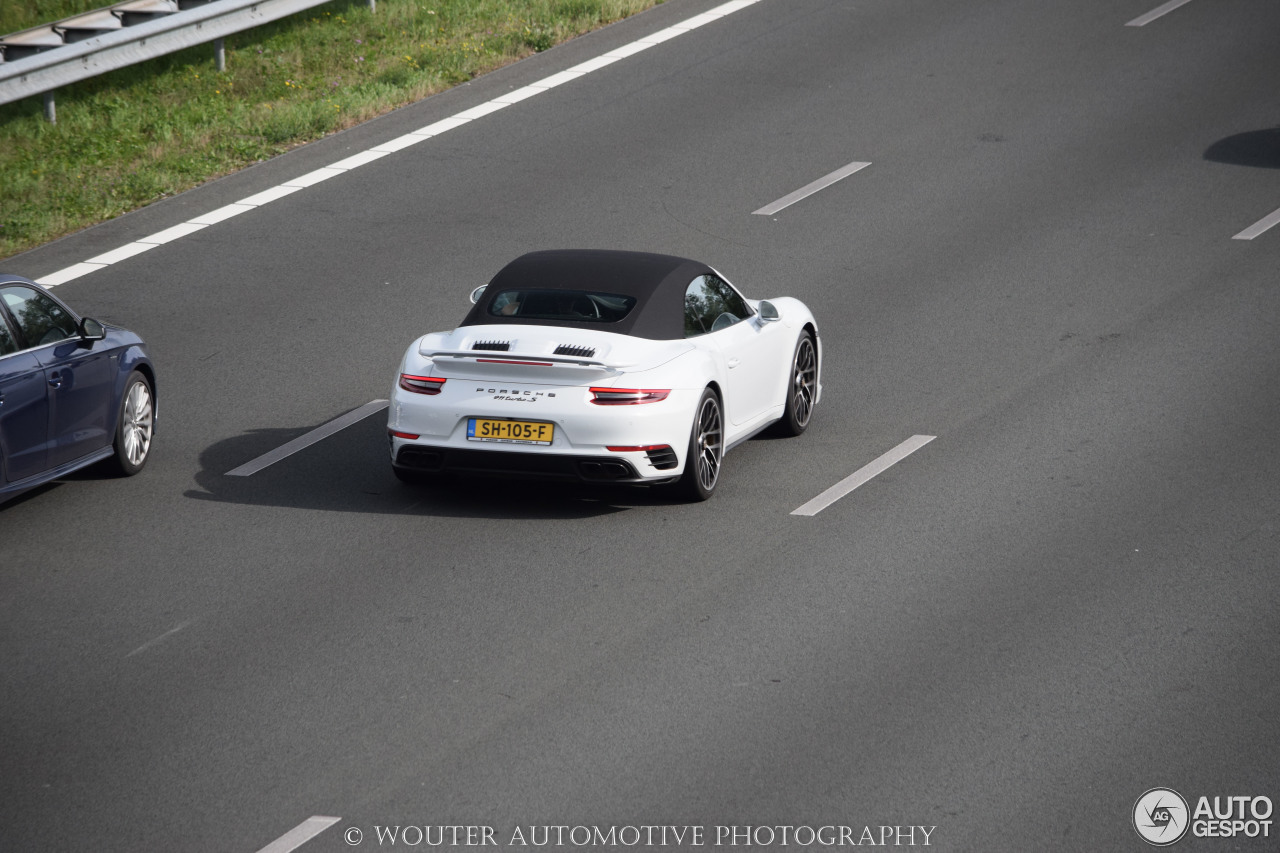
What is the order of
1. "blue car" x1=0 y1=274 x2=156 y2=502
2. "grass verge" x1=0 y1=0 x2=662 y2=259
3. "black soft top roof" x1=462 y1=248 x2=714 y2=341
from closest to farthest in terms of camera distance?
1. "blue car" x1=0 y1=274 x2=156 y2=502
2. "black soft top roof" x1=462 y1=248 x2=714 y2=341
3. "grass verge" x1=0 y1=0 x2=662 y2=259

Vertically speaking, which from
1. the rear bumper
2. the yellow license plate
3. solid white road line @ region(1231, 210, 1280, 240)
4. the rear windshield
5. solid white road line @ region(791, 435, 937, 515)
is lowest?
solid white road line @ region(1231, 210, 1280, 240)

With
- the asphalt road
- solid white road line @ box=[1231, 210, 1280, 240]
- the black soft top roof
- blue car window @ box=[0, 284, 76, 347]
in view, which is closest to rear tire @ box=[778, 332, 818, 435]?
the asphalt road

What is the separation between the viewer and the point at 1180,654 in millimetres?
8156

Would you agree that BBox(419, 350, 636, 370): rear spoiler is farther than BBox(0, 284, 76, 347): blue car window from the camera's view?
No

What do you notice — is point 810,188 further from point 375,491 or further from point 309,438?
point 375,491

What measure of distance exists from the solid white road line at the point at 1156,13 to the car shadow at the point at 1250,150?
512cm

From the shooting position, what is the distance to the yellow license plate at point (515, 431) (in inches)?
398

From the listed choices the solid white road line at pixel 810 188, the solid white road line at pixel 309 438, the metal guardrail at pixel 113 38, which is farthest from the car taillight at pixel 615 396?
the metal guardrail at pixel 113 38

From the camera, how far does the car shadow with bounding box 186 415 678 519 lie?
10602 mm

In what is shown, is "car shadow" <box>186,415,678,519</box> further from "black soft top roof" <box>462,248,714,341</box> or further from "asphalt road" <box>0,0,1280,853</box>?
"black soft top roof" <box>462,248,714,341</box>

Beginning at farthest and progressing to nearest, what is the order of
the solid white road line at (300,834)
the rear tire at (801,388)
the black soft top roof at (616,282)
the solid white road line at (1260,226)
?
the solid white road line at (1260,226) < the rear tire at (801,388) < the black soft top roof at (616,282) < the solid white road line at (300,834)

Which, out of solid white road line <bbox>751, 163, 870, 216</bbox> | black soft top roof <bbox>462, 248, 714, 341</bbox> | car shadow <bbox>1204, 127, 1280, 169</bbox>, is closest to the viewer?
black soft top roof <bbox>462, 248, 714, 341</bbox>

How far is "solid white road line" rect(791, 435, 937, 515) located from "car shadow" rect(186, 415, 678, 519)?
869mm

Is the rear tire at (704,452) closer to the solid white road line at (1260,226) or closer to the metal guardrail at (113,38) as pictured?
the solid white road line at (1260,226)
